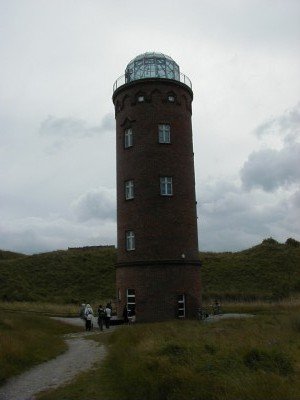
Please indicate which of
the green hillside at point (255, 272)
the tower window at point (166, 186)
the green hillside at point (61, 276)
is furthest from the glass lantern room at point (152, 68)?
the green hillside at point (61, 276)

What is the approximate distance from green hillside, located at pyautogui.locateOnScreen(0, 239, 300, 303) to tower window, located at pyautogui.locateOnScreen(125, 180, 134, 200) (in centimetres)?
2372

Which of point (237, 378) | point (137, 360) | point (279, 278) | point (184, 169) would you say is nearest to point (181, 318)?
point (184, 169)

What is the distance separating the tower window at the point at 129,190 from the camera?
28.6 metres

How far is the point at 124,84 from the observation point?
3002 centimetres

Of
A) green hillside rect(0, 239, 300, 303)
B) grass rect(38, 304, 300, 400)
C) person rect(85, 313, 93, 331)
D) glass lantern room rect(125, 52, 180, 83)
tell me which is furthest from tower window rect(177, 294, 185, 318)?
green hillside rect(0, 239, 300, 303)

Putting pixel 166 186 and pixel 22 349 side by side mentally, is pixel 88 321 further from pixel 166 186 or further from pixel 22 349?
pixel 22 349

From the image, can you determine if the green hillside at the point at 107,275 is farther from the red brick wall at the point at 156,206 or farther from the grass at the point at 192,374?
the grass at the point at 192,374

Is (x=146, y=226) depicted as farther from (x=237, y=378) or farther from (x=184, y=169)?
(x=237, y=378)

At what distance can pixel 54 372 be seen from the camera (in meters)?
Result: 13.5

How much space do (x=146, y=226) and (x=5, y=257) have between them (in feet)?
176

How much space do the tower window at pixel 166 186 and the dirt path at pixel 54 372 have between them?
38.5 ft

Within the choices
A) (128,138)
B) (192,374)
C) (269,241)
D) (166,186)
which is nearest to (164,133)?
(128,138)

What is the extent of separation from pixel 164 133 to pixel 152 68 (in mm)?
4881

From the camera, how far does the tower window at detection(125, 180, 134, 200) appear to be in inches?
1128
